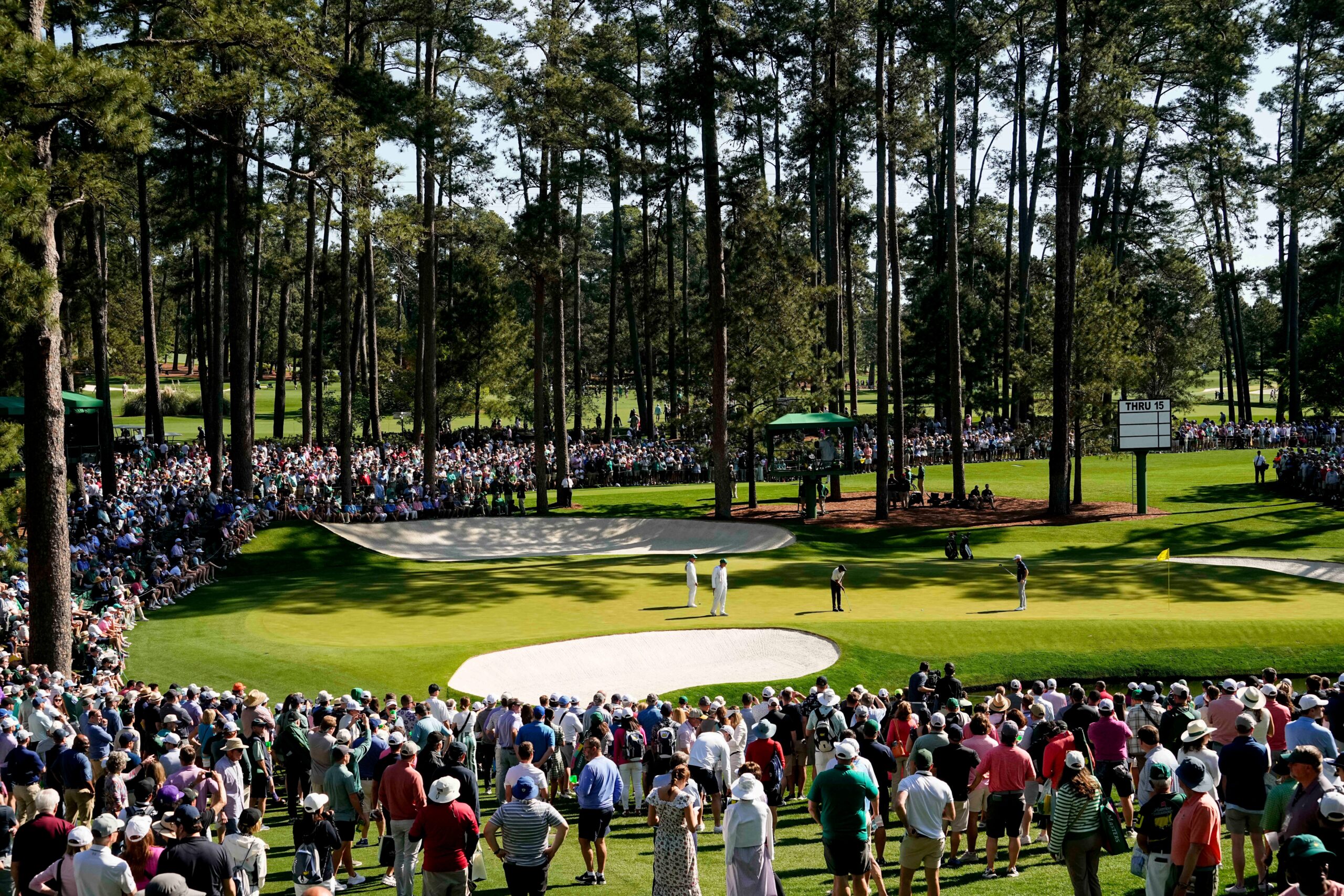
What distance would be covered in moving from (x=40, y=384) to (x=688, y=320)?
141 feet

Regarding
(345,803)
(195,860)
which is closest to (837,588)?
(345,803)

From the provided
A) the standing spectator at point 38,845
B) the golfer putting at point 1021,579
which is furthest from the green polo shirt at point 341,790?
the golfer putting at point 1021,579

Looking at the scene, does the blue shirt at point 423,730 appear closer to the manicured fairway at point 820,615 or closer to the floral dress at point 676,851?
the manicured fairway at point 820,615

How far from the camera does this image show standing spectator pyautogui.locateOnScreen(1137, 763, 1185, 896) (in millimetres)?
8797

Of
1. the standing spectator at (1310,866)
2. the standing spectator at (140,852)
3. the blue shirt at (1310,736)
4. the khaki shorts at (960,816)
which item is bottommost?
the khaki shorts at (960,816)

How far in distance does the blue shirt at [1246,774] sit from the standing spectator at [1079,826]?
5.99 feet

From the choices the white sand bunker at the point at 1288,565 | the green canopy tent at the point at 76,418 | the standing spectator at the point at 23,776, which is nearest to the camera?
the standing spectator at the point at 23,776

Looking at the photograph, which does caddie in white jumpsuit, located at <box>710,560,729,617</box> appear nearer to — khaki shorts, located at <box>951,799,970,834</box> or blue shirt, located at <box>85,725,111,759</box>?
blue shirt, located at <box>85,725,111,759</box>

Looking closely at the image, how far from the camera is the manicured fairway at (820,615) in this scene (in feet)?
68.4

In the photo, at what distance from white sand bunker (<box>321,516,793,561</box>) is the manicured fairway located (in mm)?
1682

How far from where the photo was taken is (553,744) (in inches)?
556

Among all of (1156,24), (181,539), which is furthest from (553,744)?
(1156,24)

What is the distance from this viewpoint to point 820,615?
2656 centimetres

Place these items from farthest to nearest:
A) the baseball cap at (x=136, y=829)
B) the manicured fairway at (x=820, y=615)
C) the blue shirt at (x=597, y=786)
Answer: the manicured fairway at (x=820, y=615) → the blue shirt at (x=597, y=786) → the baseball cap at (x=136, y=829)
